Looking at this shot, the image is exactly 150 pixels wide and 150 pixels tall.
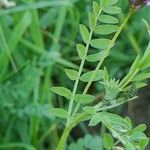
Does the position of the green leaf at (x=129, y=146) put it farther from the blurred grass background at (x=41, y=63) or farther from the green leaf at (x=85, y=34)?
the blurred grass background at (x=41, y=63)

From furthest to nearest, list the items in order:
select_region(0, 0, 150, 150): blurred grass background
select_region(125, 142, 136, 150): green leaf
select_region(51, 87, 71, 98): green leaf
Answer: select_region(0, 0, 150, 150): blurred grass background < select_region(51, 87, 71, 98): green leaf < select_region(125, 142, 136, 150): green leaf

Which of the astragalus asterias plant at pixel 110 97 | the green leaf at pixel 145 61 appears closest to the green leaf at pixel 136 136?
the astragalus asterias plant at pixel 110 97

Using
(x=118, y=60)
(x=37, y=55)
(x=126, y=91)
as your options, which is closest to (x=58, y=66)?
(x=37, y=55)

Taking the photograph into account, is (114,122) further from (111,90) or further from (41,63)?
(41,63)

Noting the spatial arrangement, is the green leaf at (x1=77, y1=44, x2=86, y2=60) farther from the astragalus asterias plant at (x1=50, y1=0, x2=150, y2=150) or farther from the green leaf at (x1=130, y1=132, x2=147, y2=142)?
the green leaf at (x1=130, y1=132, x2=147, y2=142)

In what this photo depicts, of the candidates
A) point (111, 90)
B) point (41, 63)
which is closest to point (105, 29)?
point (111, 90)

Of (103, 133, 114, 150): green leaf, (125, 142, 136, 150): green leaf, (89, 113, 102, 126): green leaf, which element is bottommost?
(103, 133, 114, 150): green leaf

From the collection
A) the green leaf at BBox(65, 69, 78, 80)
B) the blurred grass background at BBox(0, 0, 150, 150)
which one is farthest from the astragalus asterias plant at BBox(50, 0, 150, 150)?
the blurred grass background at BBox(0, 0, 150, 150)

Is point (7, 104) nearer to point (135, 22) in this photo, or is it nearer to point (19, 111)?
point (19, 111)
